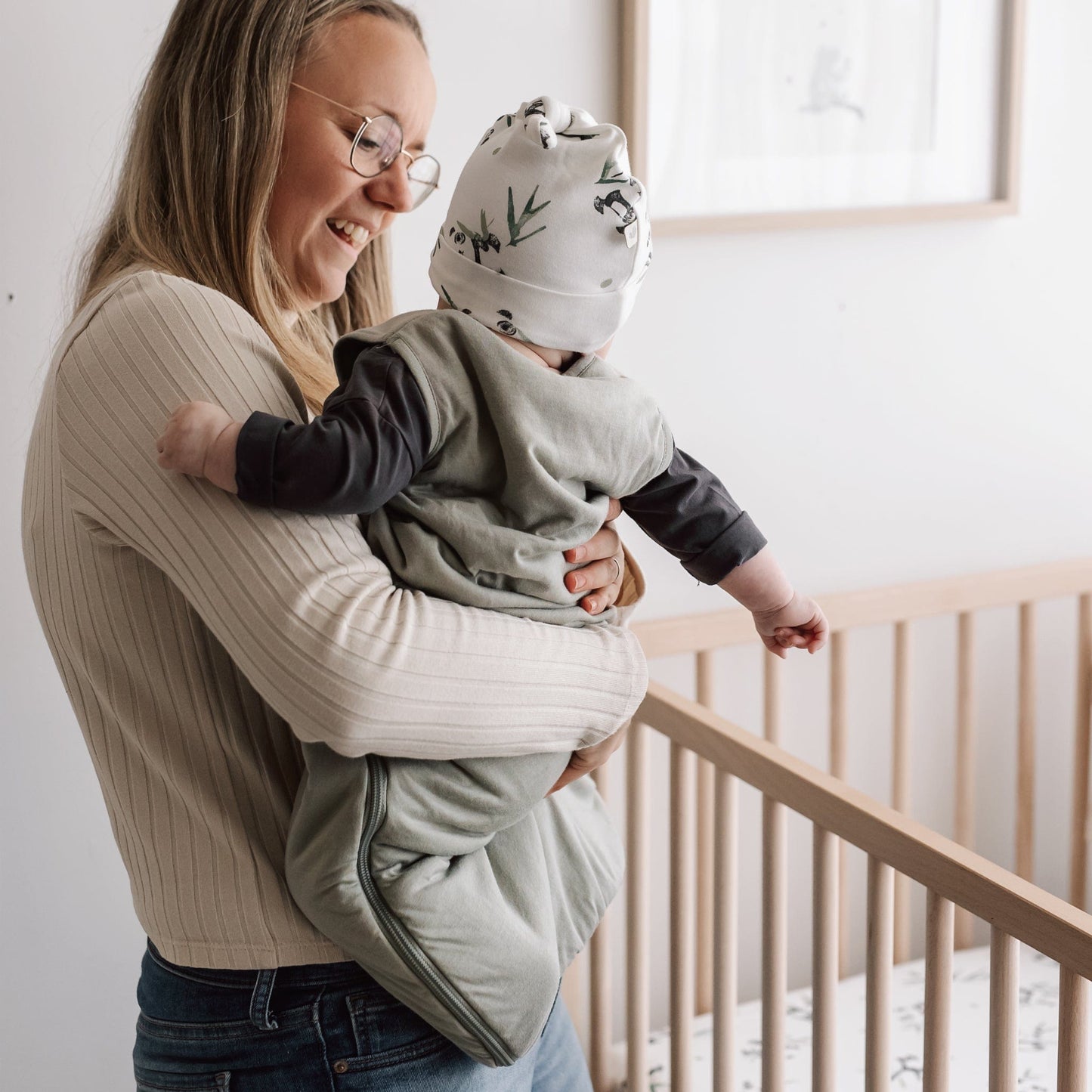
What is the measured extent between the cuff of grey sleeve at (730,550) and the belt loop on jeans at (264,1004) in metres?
0.42

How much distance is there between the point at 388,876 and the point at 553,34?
1157 millimetres

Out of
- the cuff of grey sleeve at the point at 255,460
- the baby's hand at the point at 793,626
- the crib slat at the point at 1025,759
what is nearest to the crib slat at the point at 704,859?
the crib slat at the point at 1025,759

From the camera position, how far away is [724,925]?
1.27 metres

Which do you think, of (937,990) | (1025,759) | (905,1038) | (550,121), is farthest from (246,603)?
(1025,759)

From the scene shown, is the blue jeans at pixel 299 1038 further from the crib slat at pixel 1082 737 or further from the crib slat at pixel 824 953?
the crib slat at pixel 1082 737

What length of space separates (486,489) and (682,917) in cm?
71

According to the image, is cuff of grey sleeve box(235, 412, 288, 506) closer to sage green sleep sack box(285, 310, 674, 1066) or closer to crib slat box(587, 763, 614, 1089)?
sage green sleep sack box(285, 310, 674, 1066)

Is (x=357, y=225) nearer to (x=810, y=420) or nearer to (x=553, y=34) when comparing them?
(x=553, y=34)

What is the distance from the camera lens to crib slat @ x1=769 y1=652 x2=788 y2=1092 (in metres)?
1.19

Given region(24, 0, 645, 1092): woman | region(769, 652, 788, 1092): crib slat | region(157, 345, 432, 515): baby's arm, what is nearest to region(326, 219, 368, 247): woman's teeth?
region(24, 0, 645, 1092): woman

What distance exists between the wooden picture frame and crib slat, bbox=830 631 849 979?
61 centimetres

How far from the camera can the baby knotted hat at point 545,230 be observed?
79cm

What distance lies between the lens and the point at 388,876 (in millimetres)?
769

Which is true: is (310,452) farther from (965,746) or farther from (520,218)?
(965,746)
